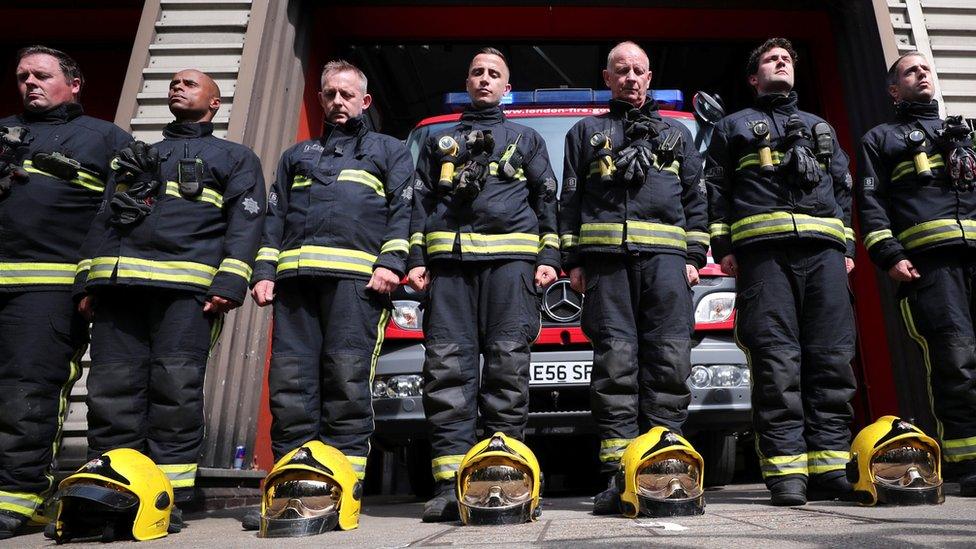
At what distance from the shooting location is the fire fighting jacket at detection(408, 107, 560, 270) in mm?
3639

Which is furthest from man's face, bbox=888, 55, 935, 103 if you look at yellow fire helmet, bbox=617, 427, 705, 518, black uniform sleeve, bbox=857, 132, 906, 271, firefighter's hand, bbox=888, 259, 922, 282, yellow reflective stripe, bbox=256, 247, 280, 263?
yellow reflective stripe, bbox=256, 247, 280, 263

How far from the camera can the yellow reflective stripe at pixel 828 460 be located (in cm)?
351

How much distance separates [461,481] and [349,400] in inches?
29.2

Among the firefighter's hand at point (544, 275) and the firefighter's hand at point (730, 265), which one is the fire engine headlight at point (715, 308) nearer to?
the firefighter's hand at point (730, 265)

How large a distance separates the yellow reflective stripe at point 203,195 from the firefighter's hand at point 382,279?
0.86 meters

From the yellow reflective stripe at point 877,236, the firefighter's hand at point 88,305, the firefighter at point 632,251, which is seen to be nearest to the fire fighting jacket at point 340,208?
the firefighter's hand at point 88,305

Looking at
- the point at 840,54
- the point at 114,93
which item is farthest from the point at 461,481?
the point at 114,93

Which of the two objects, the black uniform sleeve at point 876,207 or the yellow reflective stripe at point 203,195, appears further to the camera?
the black uniform sleeve at point 876,207

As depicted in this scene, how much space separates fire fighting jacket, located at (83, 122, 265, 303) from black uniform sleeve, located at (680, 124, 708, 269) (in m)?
2.09

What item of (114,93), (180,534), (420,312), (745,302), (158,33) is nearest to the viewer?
(180,534)

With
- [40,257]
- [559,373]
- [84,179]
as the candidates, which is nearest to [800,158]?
[559,373]

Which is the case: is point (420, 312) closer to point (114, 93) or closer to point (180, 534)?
point (180, 534)

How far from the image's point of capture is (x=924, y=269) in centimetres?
395

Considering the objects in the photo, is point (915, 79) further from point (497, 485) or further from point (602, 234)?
point (497, 485)
